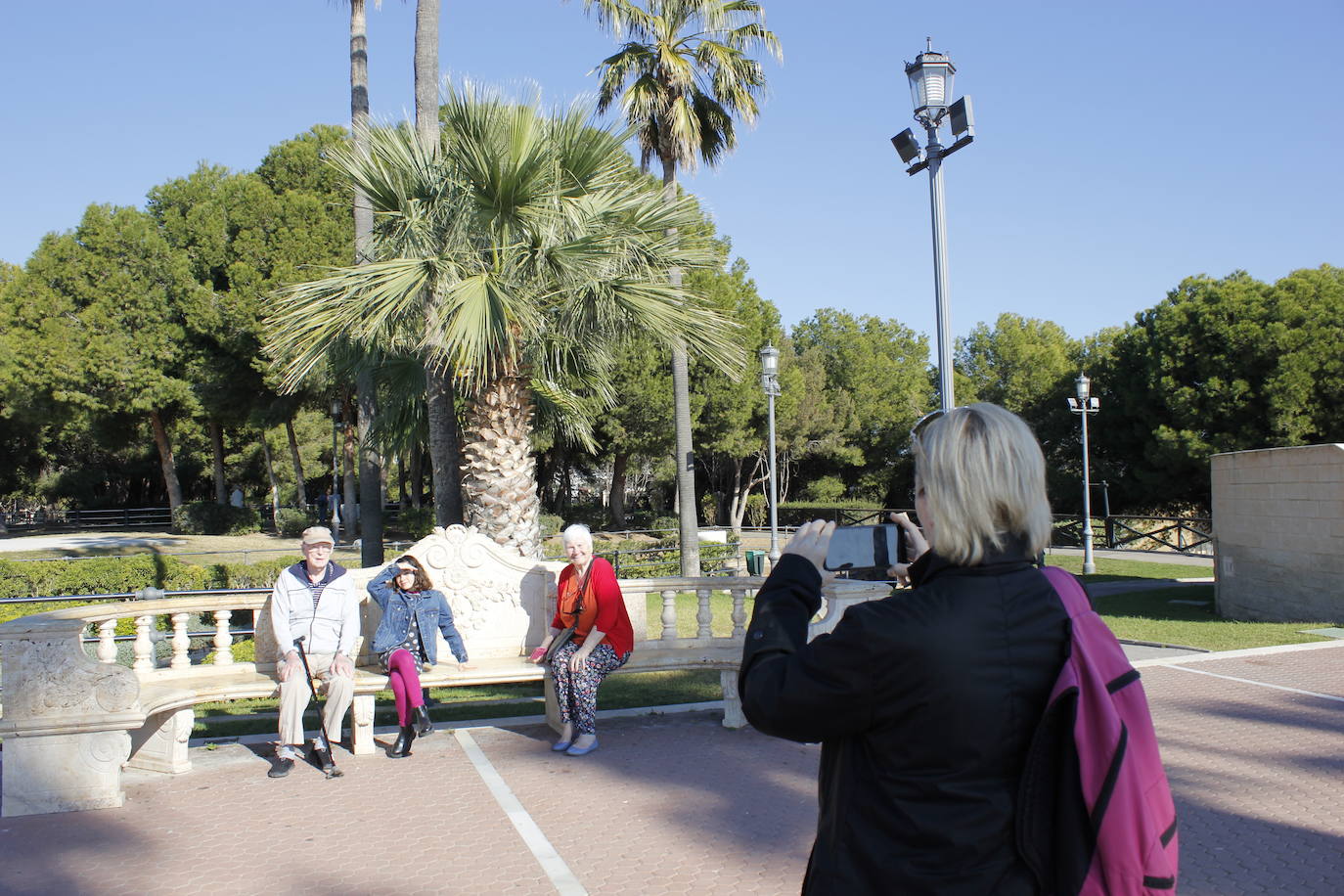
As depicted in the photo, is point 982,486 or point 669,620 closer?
point 982,486

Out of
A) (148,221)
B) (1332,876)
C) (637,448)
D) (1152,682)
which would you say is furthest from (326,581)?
(148,221)

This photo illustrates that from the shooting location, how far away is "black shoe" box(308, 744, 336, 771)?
6.13 meters

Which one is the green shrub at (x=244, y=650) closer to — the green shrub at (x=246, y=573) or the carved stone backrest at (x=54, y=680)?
the carved stone backrest at (x=54, y=680)

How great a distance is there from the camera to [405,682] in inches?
256

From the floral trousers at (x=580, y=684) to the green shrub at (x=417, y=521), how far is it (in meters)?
24.4

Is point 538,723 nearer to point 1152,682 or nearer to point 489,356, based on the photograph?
point 489,356

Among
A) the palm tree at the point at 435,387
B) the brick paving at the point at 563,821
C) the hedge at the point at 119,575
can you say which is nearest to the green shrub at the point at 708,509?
the hedge at the point at 119,575

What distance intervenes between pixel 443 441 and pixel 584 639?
387 centimetres

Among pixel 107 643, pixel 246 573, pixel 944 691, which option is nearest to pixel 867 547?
pixel 944 691

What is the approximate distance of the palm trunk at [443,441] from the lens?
32.1ft

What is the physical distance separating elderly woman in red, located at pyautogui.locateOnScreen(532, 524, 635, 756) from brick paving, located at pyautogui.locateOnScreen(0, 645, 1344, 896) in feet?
0.85

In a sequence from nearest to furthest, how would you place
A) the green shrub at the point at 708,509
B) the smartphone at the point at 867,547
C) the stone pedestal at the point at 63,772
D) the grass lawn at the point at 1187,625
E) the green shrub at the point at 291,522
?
the smartphone at the point at 867,547
the stone pedestal at the point at 63,772
the grass lawn at the point at 1187,625
the green shrub at the point at 291,522
the green shrub at the point at 708,509

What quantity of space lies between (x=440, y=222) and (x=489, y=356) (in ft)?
4.84

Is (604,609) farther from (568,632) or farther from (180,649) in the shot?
(180,649)
